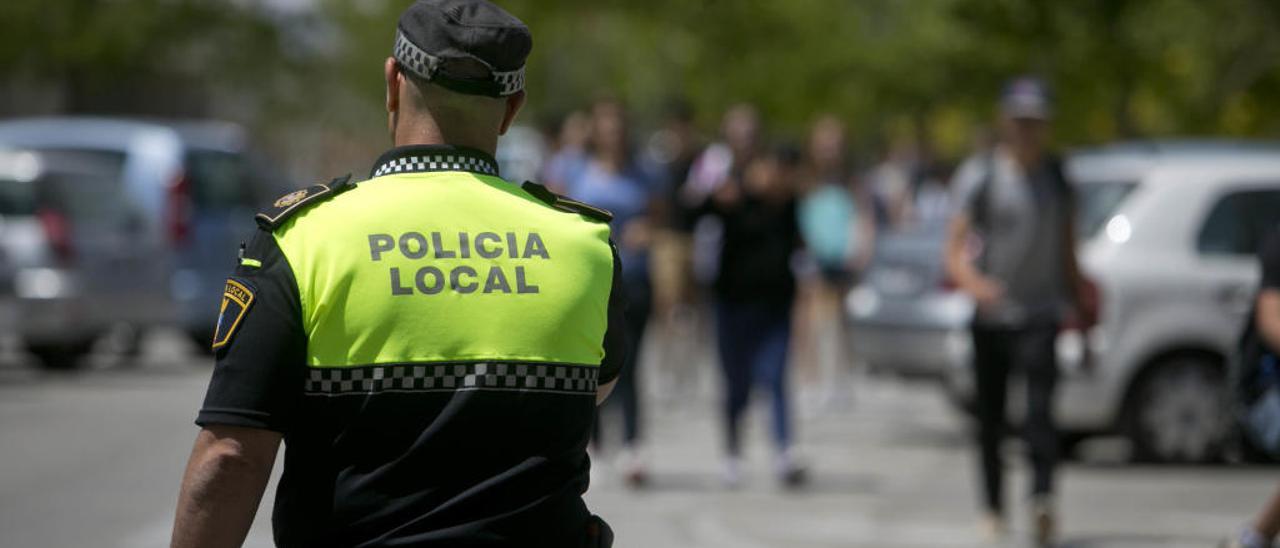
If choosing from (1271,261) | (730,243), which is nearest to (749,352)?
(730,243)

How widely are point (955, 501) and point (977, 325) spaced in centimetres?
171

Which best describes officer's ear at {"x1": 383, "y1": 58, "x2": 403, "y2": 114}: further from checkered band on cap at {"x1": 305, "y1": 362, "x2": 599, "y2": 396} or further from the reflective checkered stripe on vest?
checkered band on cap at {"x1": 305, "y1": 362, "x2": 599, "y2": 396}

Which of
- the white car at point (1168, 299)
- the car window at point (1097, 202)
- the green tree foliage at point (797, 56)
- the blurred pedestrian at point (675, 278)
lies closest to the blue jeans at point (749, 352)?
the white car at point (1168, 299)

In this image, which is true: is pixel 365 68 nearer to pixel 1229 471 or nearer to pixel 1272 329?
pixel 1229 471

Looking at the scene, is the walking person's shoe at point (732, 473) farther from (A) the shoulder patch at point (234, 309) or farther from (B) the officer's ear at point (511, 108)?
(A) the shoulder patch at point (234, 309)

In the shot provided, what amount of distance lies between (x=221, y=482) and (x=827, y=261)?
1332 cm

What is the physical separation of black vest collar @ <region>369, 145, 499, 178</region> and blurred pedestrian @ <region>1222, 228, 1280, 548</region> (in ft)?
14.2

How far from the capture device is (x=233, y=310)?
2941 mm

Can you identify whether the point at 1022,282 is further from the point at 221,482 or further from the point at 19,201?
the point at 19,201

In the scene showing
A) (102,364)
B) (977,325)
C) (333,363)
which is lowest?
Result: (102,364)

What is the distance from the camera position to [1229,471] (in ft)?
38.7

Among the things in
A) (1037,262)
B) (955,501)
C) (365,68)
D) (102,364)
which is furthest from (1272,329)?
(365,68)

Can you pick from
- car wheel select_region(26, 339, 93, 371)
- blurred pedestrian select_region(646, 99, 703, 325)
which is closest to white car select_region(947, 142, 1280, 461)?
blurred pedestrian select_region(646, 99, 703, 325)

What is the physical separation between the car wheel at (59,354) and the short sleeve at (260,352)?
602 inches
